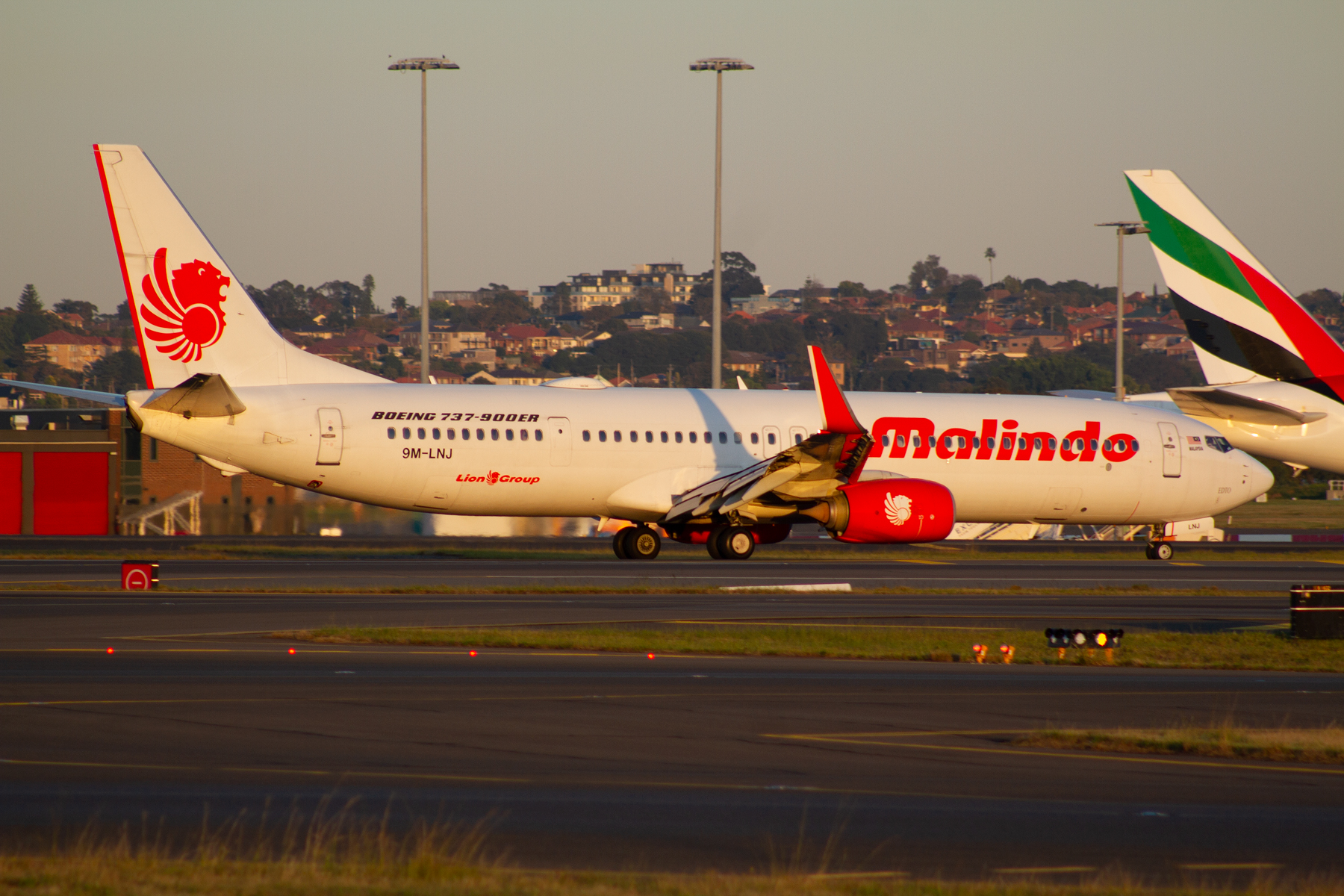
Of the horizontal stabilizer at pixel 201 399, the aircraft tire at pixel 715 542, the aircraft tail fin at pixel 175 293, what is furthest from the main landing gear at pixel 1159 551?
the horizontal stabilizer at pixel 201 399

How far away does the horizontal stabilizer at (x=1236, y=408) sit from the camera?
26844mm

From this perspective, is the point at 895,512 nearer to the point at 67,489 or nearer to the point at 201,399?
the point at 201,399

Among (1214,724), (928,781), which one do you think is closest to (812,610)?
(1214,724)

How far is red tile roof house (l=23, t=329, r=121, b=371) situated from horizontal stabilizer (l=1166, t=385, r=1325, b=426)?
167880 millimetres

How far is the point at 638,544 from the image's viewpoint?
103ft

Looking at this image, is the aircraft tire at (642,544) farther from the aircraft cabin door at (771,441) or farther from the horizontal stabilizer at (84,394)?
the horizontal stabilizer at (84,394)

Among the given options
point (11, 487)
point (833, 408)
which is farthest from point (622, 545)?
point (11, 487)

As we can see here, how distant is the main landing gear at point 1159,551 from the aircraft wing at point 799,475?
991cm

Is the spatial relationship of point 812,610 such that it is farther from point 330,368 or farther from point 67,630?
point 330,368

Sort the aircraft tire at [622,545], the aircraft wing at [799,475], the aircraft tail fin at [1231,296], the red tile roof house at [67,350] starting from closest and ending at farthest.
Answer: the aircraft tail fin at [1231,296], the aircraft wing at [799,475], the aircraft tire at [622,545], the red tile roof house at [67,350]

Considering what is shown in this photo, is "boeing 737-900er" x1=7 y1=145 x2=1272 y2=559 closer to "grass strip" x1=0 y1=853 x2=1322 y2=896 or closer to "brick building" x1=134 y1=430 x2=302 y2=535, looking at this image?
"brick building" x1=134 y1=430 x2=302 y2=535

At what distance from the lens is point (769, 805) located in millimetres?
8938

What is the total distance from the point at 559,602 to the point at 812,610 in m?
3.94

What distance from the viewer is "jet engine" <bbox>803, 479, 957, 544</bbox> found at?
28.5 meters
